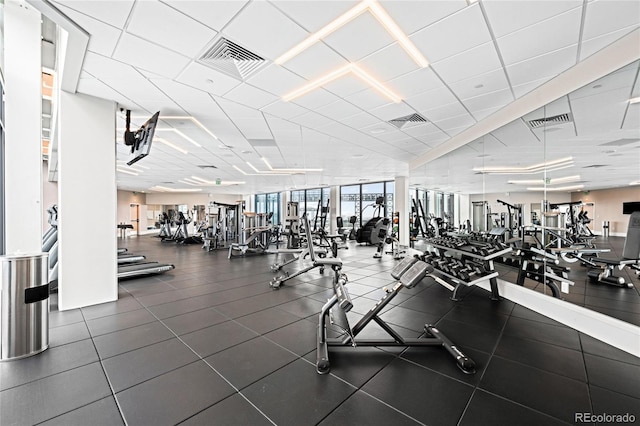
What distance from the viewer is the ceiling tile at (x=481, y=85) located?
10.3 feet

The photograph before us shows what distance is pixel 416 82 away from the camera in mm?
3275

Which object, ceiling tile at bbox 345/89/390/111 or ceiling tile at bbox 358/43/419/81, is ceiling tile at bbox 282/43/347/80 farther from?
ceiling tile at bbox 345/89/390/111

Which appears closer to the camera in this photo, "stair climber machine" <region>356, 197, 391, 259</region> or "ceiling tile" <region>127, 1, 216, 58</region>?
"ceiling tile" <region>127, 1, 216, 58</region>

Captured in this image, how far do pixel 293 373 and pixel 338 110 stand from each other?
3.81 metres

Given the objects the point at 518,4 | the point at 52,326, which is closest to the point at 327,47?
the point at 518,4

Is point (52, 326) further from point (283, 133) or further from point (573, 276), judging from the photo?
point (573, 276)

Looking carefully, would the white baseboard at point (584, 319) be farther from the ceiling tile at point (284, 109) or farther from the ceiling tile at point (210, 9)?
the ceiling tile at point (210, 9)

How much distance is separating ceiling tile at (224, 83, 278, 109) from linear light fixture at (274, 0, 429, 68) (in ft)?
2.64

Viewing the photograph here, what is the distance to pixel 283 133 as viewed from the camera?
215 inches

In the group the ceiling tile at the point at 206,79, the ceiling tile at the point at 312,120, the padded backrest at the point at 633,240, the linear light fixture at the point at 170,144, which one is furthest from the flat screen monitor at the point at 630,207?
the linear light fixture at the point at 170,144

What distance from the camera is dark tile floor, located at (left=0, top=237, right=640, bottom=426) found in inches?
59.9

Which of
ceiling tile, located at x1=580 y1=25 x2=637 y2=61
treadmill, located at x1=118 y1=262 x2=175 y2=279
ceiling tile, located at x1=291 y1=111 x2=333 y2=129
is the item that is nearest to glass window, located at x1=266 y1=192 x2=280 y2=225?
treadmill, located at x1=118 y1=262 x2=175 y2=279

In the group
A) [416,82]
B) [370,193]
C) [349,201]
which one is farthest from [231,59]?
[349,201]

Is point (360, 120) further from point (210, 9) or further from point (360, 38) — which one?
point (210, 9)
